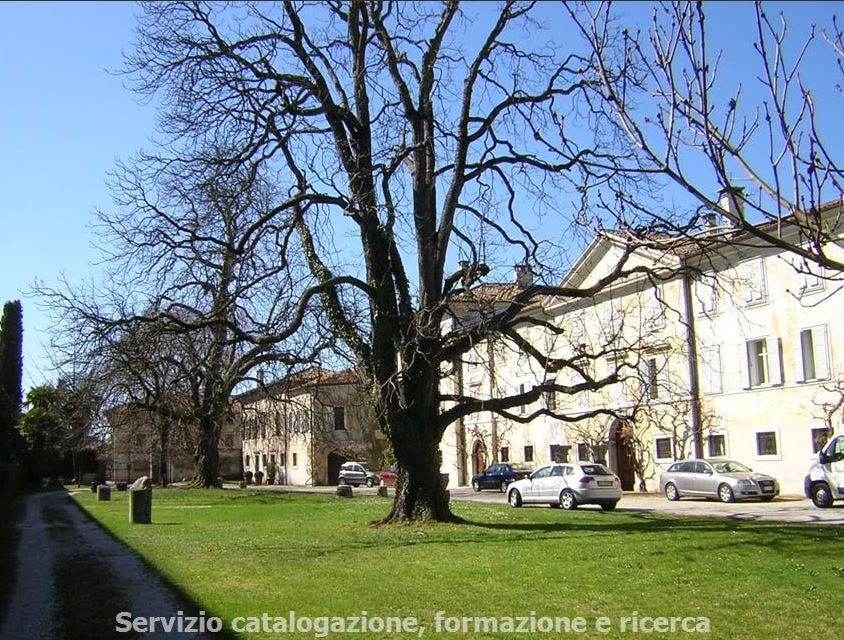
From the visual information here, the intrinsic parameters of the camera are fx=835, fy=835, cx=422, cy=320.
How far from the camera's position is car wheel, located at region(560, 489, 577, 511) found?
91.7 feet

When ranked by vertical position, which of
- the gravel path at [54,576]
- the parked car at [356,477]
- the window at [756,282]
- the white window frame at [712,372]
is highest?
the window at [756,282]

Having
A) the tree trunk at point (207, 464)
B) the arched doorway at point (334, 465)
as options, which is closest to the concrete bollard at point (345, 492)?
the tree trunk at point (207, 464)

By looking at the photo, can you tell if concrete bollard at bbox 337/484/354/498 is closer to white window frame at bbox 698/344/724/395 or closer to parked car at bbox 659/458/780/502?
parked car at bbox 659/458/780/502

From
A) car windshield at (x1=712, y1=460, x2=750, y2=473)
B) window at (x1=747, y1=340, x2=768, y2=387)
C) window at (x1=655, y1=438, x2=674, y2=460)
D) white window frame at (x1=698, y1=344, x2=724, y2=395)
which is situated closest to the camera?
car windshield at (x1=712, y1=460, x2=750, y2=473)

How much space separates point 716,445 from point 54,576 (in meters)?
32.3

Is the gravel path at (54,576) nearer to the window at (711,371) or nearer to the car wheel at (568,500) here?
the car wheel at (568,500)

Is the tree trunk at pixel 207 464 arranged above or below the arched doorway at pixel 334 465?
above

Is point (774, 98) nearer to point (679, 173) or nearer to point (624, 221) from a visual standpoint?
point (679, 173)

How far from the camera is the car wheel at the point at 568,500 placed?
91.7ft

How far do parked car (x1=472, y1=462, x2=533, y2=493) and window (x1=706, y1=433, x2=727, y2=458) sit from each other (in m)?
10.5

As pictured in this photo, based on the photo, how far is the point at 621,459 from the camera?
45406mm

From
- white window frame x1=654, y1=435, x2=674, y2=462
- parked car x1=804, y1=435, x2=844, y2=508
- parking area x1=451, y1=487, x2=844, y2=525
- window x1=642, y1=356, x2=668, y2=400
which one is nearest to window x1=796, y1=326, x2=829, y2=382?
parking area x1=451, y1=487, x2=844, y2=525

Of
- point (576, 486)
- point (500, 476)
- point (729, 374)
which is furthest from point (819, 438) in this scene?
point (500, 476)

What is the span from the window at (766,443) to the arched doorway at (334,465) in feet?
145
